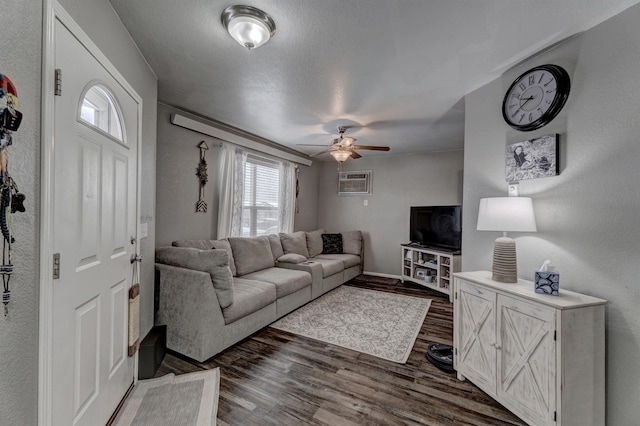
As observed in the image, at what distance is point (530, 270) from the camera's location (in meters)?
1.99

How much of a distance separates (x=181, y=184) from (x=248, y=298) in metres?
1.65

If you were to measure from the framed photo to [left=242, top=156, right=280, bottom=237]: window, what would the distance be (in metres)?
3.43

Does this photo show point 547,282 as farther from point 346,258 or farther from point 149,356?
point 346,258

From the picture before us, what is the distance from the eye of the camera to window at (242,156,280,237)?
4.38 m

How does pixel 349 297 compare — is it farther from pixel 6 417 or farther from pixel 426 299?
pixel 6 417

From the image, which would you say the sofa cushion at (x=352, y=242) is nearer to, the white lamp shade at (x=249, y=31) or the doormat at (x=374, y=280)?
the doormat at (x=374, y=280)

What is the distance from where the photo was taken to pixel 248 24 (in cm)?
164

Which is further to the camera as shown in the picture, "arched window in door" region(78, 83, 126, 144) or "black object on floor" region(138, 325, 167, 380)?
"black object on floor" region(138, 325, 167, 380)

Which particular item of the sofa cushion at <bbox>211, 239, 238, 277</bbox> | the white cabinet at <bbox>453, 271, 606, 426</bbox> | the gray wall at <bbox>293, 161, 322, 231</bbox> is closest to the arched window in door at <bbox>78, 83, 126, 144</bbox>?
the sofa cushion at <bbox>211, 239, 238, 277</bbox>

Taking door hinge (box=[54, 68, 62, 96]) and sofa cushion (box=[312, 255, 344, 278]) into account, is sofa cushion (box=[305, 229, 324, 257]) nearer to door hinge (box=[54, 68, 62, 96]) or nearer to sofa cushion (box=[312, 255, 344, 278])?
sofa cushion (box=[312, 255, 344, 278])

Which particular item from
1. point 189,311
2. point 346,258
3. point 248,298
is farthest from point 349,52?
point 346,258

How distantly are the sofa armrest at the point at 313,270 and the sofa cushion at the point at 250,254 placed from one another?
0.24 m

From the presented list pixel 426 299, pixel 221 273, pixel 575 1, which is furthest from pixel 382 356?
pixel 575 1

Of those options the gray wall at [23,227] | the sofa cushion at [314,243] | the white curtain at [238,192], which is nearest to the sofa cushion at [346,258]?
the sofa cushion at [314,243]
